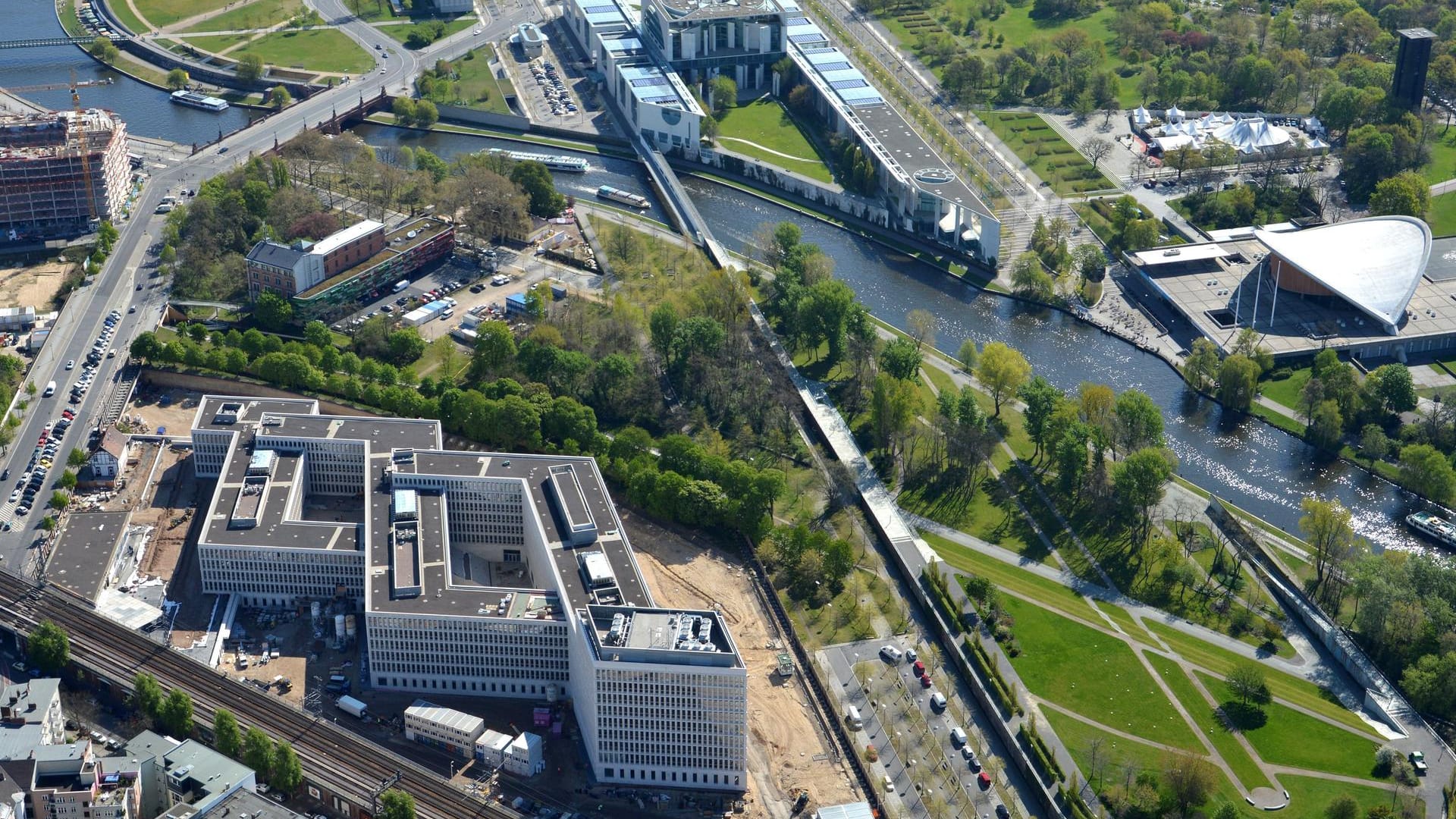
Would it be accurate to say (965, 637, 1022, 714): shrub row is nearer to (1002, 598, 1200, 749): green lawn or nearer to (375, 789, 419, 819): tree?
(1002, 598, 1200, 749): green lawn

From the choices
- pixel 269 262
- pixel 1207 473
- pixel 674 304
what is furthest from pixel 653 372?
pixel 1207 473

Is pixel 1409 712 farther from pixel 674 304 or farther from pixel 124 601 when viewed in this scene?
pixel 124 601

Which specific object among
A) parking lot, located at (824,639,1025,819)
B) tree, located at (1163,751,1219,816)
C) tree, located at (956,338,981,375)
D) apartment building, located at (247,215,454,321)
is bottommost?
parking lot, located at (824,639,1025,819)

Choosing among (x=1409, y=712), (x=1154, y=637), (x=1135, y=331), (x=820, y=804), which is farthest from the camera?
(x=1135, y=331)

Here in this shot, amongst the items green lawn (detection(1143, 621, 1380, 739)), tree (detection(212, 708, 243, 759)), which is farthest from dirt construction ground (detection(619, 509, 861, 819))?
tree (detection(212, 708, 243, 759))

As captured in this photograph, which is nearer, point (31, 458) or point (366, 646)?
point (366, 646)

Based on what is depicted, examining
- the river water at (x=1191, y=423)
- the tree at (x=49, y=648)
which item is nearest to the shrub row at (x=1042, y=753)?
the river water at (x=1191, y=423)
